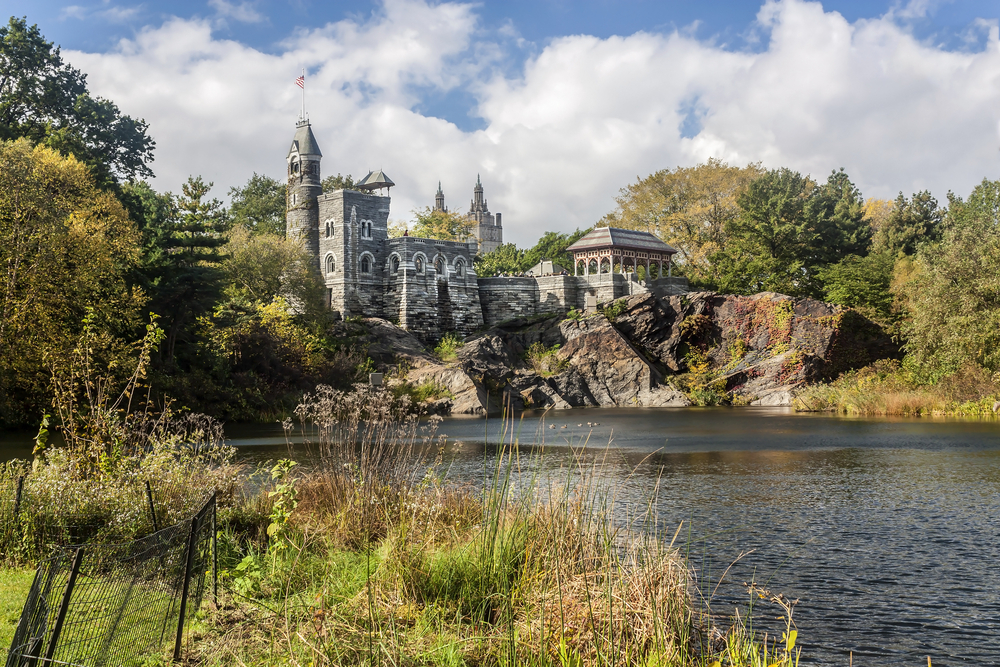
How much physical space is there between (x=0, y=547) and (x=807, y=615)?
7.26 meters

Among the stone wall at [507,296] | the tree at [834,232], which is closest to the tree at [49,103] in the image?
the stone wall at [507,296]

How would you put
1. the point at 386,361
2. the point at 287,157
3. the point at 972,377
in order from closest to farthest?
the point at 972,377 < the point at 386,361 < the point at 287,157

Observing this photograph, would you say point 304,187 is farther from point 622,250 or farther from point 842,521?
point 842,521

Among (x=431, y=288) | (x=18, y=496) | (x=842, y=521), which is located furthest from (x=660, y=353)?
(x=18, y=496)

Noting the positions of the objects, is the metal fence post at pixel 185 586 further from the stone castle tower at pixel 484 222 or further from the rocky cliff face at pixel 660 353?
the stone castle tower at pixel 484 222

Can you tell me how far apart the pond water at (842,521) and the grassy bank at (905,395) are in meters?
6.18

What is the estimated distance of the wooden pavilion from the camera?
46625mm

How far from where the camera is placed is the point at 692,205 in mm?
54781

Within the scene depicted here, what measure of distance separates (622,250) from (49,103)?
98.9 ft

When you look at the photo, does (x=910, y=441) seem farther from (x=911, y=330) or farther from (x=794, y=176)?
→ (x=794, y=176)

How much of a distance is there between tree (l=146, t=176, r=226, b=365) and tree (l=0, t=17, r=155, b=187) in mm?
3851

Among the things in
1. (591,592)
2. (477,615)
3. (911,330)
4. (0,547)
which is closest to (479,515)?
(477,615)

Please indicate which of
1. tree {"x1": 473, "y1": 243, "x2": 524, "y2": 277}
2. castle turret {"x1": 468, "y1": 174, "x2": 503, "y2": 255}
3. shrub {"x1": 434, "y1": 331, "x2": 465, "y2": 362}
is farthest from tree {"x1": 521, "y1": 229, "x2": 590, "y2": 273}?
castle turret {"x1": 468, "y1": 174, "x2": 503, "y2": 255}

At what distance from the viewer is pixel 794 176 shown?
184 ft
